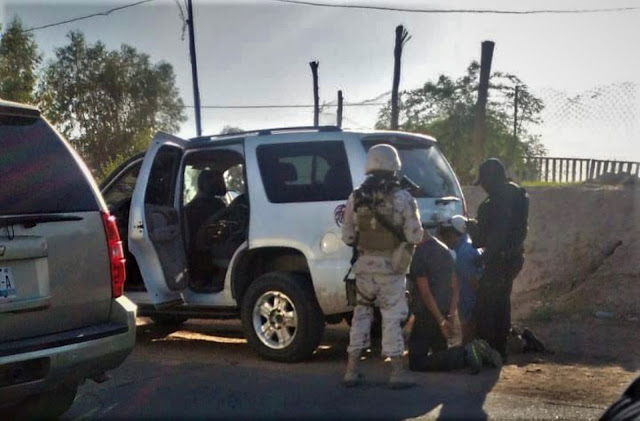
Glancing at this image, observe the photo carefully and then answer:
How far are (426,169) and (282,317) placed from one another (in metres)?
1.84

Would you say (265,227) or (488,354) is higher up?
(265,227)

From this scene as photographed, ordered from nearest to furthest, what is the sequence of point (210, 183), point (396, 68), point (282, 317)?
A: point (282, 317), point (210, 183), point (396, 68)

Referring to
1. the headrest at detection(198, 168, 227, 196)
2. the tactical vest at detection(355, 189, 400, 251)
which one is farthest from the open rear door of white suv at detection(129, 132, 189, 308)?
the tactical vest at detection(355, 189, 400, 251)

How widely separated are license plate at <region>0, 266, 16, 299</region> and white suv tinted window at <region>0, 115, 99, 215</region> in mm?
307

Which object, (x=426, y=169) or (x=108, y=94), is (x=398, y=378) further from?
(x=108, y=94)

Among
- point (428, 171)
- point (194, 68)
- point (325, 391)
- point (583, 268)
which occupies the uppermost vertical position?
point (194, 68)

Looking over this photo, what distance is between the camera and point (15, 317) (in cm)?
475

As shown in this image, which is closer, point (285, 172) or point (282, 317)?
point (282, 317)

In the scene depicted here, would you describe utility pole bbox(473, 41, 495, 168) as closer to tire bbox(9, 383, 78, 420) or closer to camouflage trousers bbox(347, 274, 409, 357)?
camouflage trousers bbox(347, 274, 409, 357)

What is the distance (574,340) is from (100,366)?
17.2ft

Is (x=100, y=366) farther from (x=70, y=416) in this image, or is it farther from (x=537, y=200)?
(x=537, y=200)

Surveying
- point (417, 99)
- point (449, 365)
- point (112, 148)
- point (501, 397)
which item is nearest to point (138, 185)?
point (449, 365)

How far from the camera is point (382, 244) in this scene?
6711 millimetres

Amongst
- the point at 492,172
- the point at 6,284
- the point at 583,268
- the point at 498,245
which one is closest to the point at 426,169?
the point at 492,172
